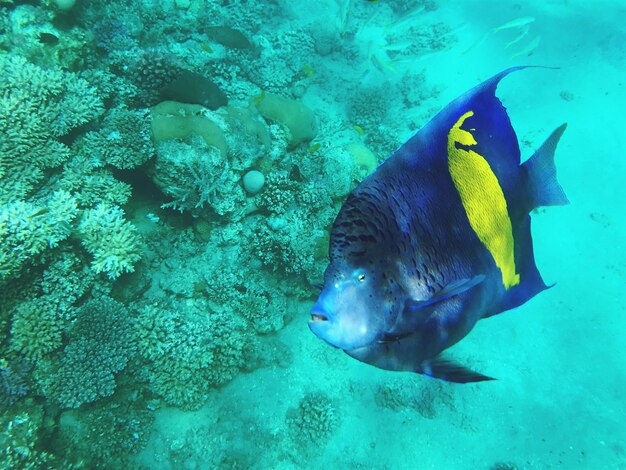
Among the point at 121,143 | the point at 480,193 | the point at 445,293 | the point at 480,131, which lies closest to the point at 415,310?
the point at 445,293

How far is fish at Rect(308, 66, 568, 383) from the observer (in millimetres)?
807

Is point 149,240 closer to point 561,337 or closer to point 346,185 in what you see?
point 346,185

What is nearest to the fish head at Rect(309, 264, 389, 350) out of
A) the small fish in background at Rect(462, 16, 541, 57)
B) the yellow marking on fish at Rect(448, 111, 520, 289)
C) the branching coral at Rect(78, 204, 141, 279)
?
the yellow marking on fish at Rect(448, 111, 520, 289)

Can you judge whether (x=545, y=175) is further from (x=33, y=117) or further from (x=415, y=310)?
(x=33, y=117)

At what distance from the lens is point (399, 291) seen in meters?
0.85

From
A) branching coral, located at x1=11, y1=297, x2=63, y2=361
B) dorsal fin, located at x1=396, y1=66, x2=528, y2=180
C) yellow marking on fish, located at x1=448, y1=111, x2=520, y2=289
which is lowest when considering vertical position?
branching coral, located at x1=11, y1=297, x2=63, y2=361

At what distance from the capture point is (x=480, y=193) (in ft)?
3.40

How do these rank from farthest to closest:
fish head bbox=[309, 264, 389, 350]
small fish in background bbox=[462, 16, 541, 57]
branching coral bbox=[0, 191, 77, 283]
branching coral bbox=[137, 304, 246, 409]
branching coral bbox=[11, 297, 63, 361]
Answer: small fish in background bbox=[462, 16, 541, 57] → branching coral bbox=[137, 304, 246, 409] → branching coral bbox=[11, 297, 63, 361] → branching coral bbox=[0, 191, 77, 283] → fish head bbox=[309, 264, 389, 350]

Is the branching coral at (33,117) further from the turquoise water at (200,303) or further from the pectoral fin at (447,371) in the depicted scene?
the pectoral fin at (447,371)

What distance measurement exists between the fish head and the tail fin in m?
0.73

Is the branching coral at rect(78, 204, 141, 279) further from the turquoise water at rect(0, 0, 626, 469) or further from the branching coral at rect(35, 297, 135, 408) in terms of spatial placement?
the branching coral at rect(35, 297, 135, 408)

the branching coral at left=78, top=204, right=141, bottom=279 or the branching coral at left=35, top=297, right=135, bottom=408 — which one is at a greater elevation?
the branching coral at left=78, top=204, right=141, bottom=279

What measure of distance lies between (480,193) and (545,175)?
1.02 feet

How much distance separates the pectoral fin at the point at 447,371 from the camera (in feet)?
3.13
